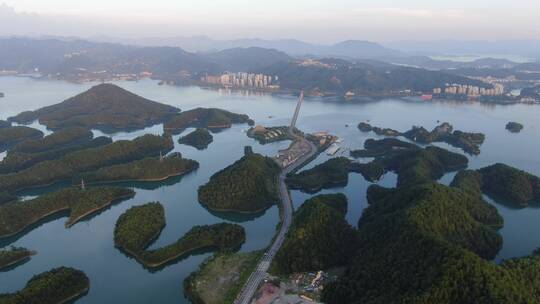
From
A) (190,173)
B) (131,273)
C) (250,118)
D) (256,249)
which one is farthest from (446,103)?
(131,273)

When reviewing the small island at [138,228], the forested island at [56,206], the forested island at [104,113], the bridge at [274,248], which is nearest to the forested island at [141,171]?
the forested island at [56,206]

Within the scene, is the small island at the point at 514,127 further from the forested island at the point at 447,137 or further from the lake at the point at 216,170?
the forested island at the point at 447,137

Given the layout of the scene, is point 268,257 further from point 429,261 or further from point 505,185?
point 505,185

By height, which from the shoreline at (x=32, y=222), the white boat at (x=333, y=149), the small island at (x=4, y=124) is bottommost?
the shoreline at (x=32, y=222)

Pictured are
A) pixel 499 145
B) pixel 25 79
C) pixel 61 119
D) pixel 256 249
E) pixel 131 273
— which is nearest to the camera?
pixel 131 273

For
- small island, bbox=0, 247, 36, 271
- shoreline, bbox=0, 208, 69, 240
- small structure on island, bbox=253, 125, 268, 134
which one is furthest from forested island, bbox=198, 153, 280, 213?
small structure on island, bbox=253, 125, 268, 134

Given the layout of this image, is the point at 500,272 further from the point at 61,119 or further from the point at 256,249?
the point at 61,119
